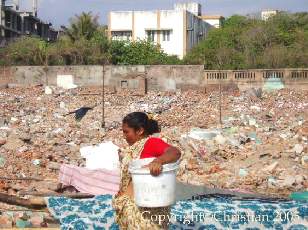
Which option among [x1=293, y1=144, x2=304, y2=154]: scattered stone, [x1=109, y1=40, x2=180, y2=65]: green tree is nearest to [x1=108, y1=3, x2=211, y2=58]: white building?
[x1=109, y1=40, x2=180, y2=65]: green tree

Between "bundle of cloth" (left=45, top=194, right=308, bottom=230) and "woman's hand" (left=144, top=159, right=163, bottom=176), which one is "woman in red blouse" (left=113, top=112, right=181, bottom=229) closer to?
"woman's hand" (left=144, top=159, right=163, bottom=176)

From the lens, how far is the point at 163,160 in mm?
3039

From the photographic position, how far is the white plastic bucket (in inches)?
120

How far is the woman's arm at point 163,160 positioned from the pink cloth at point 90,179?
459 cm

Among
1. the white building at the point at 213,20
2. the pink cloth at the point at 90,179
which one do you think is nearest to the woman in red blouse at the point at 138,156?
the pink cloth at the point at 90,179

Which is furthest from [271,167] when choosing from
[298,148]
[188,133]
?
[188,133]

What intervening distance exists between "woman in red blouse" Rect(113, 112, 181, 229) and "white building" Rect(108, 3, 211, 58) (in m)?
35.9

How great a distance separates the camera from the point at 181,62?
3173cm

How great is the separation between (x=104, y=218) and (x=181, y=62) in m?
27.3

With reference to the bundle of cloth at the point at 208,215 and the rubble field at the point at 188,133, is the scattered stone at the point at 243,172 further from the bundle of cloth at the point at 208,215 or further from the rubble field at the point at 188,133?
the bundle of cloth at the point at 208,215

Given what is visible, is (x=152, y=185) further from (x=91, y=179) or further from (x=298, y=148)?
(x=298, y=148)

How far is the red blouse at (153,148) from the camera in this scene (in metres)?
3.18

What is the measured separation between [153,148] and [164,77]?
21.4 metres

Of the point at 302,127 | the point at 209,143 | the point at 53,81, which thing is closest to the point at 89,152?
the point at 209,143
